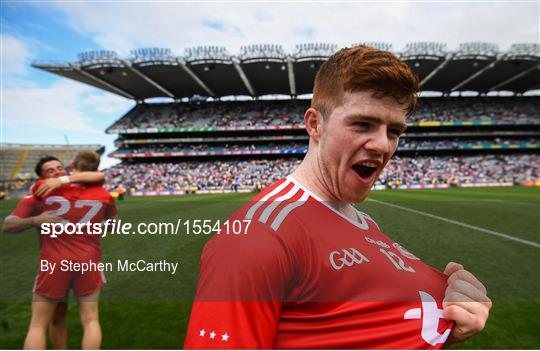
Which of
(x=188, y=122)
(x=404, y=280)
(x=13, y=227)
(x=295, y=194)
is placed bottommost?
(x=404, y=280)

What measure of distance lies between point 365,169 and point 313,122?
0.28 meters

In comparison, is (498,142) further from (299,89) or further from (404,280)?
(404,280)

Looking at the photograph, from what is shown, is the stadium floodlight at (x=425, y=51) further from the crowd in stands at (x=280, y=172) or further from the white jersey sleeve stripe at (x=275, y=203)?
the white jersey sleeve stripe at (x=275, y=203)

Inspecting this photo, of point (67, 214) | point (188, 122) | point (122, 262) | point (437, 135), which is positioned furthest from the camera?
point (188, 122)

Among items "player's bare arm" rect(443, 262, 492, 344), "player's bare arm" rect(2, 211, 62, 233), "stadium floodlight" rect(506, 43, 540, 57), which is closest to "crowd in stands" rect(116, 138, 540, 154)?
"stadium floodlight" rect(506, 43, 540, 57)


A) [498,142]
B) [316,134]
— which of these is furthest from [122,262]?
[498,142]

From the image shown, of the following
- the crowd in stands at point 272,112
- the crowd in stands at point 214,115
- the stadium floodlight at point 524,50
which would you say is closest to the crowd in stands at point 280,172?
the crowd in stands at point 272,112

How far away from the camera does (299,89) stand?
1578 inches

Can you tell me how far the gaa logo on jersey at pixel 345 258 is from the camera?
3.28ft

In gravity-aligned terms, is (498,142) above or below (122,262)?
above

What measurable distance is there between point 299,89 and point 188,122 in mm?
16883

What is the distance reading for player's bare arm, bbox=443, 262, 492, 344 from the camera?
111 centimetres

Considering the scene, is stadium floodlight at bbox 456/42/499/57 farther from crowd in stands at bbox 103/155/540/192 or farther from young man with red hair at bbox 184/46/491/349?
young man with red hair at bbox 184/46/491/349

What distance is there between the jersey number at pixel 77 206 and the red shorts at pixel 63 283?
1.54 feet
